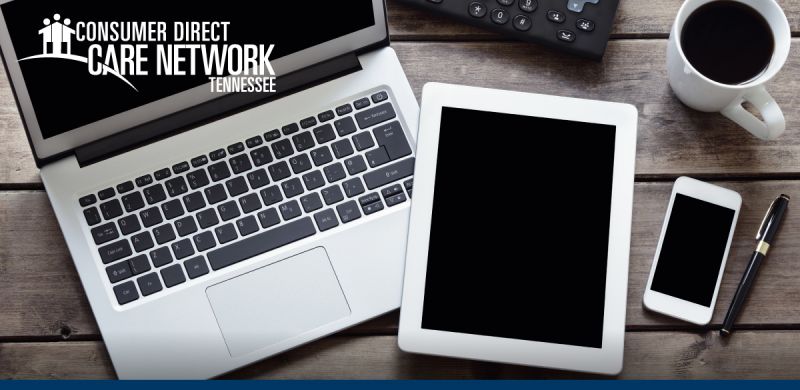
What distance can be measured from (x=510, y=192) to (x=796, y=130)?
330 mm

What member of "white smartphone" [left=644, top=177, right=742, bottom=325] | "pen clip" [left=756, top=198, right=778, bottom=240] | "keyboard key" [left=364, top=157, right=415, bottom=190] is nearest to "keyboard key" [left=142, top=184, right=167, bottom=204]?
"keyboard key" [left=364, top=157, right=415, bottom=190]

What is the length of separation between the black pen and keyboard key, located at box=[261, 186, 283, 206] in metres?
0.48

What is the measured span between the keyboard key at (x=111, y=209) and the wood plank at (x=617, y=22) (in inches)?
13.6

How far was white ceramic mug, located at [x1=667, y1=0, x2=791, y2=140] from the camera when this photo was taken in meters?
0.74

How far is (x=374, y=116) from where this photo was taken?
2.58 feet

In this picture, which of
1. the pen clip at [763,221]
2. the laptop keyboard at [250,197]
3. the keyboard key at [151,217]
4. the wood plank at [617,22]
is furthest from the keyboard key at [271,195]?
the pen clip at [763,221]

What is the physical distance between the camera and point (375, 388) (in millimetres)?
761

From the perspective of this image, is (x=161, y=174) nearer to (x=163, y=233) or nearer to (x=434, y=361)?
(x=163, y=233)

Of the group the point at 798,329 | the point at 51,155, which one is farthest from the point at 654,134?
the point at 51,155

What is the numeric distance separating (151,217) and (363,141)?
23cm

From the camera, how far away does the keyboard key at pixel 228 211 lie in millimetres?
757

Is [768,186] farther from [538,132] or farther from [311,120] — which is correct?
[311,120]

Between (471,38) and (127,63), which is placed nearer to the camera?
(127,63)

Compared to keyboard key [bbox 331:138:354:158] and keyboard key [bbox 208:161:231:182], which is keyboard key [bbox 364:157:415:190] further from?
Result: keyboard key [bbox 208:161:231:182]
